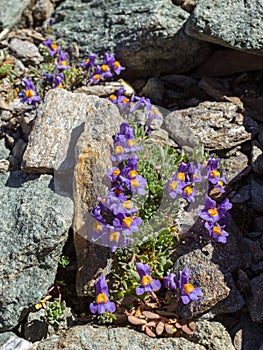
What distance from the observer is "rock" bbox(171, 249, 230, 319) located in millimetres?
4645

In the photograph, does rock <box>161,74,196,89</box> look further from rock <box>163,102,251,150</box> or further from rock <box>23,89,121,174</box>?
rock <box>23,89,121,174</box>

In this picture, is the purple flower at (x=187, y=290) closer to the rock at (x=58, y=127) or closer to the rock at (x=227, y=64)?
the rock at (x=58, y=127)

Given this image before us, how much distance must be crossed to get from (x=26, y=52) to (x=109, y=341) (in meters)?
3.70

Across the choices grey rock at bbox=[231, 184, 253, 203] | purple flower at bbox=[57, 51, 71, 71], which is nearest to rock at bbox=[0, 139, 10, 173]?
purple flower at bbox=[57, 51, 71, 71]

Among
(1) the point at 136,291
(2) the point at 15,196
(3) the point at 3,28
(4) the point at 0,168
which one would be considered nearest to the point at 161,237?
(1) the point at 136,291

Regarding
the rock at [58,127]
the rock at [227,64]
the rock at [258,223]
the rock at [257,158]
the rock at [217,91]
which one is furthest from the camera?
the rock at [227,64]

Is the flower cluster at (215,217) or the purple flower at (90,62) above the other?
the purple flower at (90,62)

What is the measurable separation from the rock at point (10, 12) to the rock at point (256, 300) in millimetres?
4276

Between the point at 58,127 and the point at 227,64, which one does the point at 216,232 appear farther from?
the point at 227,64

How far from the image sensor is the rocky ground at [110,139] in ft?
15.2

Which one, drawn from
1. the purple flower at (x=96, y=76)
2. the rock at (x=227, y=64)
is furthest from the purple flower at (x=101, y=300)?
the rock at (x=227, y=64)

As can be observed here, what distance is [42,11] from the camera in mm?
7043

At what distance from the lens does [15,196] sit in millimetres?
4965

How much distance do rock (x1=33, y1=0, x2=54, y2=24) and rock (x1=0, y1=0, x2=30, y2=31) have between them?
7.1 inches
